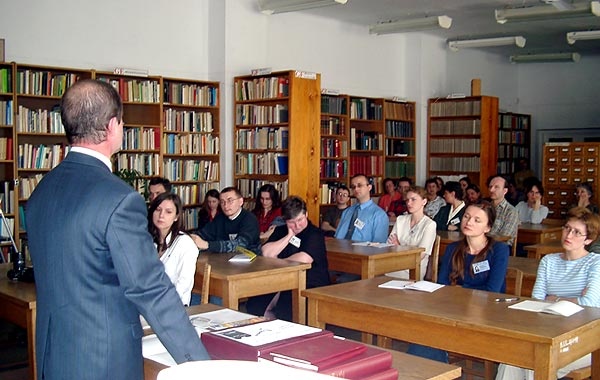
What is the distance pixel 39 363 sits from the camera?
6.27ft

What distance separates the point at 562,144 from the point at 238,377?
12.2m

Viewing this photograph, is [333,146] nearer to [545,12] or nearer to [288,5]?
[288,5]

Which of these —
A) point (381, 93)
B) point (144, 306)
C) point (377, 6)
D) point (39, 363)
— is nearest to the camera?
point (144, 306)

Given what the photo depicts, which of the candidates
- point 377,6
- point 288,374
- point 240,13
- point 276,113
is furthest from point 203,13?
→ point 288,374

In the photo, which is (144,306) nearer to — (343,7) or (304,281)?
(304,281)

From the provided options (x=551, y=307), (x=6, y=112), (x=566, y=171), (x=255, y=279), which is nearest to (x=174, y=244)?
(x=255, y=279)

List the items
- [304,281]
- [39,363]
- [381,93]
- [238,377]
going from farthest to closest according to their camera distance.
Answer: [381,93]
[304,281]
[39,363]
[238,377]

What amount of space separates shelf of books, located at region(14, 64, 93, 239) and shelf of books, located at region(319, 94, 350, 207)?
3.75 m

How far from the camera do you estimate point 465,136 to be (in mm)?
11914

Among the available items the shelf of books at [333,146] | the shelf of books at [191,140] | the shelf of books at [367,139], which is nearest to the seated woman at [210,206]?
the shelf of books at [191,140]

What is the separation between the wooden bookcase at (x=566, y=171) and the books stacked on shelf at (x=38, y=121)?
8233mm

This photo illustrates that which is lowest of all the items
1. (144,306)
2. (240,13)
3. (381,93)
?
(144,306)

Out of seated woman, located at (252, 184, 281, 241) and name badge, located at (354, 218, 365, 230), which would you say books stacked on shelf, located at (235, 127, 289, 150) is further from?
name badge, located at (354, 218, 365, 230)

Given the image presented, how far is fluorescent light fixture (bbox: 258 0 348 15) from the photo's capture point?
335 inches
